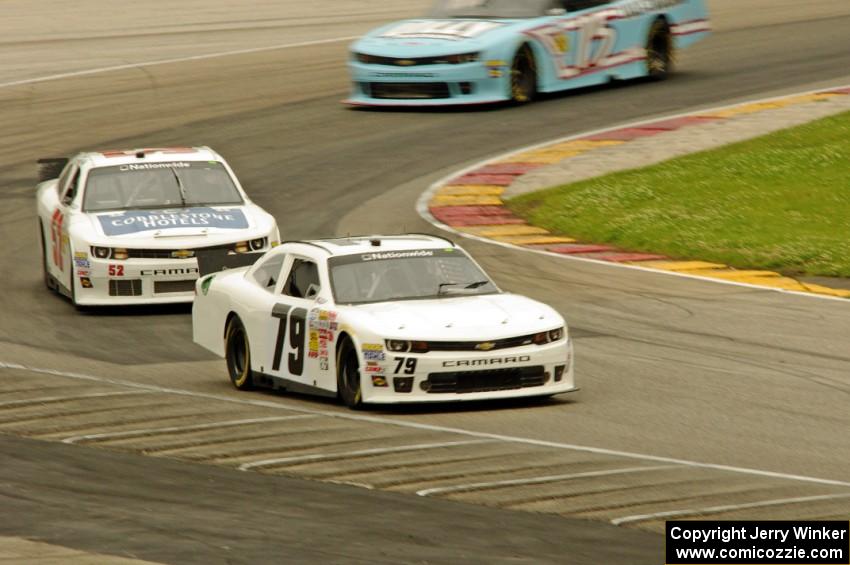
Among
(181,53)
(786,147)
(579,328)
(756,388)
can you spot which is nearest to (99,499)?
(756,388)

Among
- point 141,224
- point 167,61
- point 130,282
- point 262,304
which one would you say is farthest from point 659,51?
point 262,304

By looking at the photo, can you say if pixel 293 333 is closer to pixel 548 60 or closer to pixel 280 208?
pixel 280 208

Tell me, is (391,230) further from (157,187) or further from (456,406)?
(456,406)

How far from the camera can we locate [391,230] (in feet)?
65.2

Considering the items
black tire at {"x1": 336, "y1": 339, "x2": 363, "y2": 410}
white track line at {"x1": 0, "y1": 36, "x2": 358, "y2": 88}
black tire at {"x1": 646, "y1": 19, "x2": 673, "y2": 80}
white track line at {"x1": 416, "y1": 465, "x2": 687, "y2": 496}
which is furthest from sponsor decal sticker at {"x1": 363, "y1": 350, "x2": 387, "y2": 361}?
white track line at {"x1": 0, "y1": 36, "x2": 358, "y2": 88}

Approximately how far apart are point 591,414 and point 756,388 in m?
1.41

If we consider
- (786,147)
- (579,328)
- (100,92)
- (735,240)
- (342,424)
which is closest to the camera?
(342,424)

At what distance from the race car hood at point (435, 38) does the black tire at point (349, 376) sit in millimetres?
13194

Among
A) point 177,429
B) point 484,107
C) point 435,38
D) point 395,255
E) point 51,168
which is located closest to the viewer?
point 177,429

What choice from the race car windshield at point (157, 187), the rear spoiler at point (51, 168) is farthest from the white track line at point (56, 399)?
the rear spoiler at point (51, 168)

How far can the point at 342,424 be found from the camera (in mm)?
11812

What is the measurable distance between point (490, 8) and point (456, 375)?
49.9 feet

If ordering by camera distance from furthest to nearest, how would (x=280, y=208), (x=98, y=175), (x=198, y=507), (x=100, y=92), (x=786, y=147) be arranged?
1. (x=100, y=92)
2. (x=786, y=147)
3. (x=280, y=208)
4. (x=98, y=175)
5. (x=198, y=507)

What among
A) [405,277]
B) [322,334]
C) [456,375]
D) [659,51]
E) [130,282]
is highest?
[405,277]
